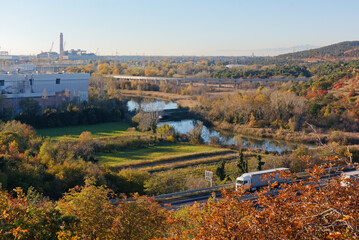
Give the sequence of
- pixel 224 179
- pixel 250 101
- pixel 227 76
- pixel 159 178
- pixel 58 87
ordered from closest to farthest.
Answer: pixel 159 178 < pixel 224 179 < pixel 250 101 < pixel 58 87 < pixel 227 76

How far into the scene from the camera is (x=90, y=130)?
78.9 feet

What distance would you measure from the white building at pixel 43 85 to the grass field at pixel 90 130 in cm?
478

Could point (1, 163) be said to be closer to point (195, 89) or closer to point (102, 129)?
point (102, 129)

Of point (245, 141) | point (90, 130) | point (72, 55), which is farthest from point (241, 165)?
point (72, 55)

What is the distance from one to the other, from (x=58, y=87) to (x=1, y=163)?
2040cm

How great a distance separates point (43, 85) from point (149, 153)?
581 inches

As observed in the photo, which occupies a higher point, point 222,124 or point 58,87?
point 58,87

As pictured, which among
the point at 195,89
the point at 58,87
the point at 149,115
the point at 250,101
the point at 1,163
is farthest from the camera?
the point at 195,89

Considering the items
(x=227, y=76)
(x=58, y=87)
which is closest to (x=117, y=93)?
(x=58, y=87)

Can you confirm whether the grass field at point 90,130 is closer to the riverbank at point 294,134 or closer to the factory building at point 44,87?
the factory building at point 44,87

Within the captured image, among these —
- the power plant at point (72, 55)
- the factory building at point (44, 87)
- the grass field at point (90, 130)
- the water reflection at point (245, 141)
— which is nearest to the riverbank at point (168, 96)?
the water reflection at point (245, 141)

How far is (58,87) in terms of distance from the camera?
30344 mm

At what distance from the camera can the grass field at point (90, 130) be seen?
72.3ft

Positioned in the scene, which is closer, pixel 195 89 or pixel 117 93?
pixel 117 93
